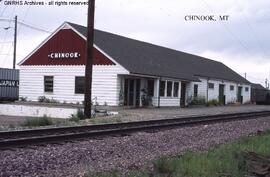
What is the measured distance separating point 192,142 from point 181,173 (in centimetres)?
654

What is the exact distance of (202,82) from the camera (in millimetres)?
54281

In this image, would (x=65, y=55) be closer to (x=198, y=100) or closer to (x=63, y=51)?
(x=63, y=51)

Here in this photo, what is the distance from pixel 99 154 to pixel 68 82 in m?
29.7

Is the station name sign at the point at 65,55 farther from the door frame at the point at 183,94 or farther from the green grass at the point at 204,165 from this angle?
the green grass at the point at 204,165

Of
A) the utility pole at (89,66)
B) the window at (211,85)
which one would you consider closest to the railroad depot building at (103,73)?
the window at (211,85)

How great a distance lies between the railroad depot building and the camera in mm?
39344

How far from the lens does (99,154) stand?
12.2 meters

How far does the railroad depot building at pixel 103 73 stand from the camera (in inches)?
1549

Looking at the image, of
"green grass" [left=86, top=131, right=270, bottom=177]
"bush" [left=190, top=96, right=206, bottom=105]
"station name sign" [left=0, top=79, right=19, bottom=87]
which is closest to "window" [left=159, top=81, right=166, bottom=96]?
"bush" [left=190, top=96, right=206, bottom=105]

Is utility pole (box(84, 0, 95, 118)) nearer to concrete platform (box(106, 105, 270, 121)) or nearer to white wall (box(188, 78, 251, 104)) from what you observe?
concrete platform (box(106, 105, 270, 121))

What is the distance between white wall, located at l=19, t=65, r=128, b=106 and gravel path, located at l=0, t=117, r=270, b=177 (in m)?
21.4

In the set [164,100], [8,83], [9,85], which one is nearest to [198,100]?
[164,100]

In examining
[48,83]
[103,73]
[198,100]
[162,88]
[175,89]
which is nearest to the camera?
[103,73]

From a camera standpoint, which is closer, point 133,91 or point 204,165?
point 204,165
